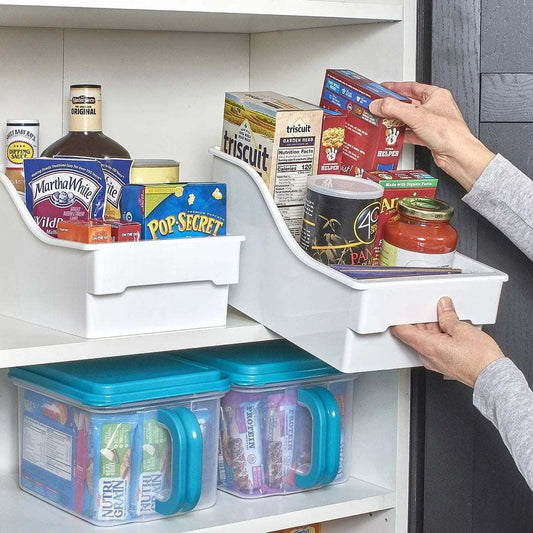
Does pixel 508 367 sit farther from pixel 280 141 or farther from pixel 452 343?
pixel 280 141

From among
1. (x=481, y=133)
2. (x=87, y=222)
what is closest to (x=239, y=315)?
(x=87, y=222)

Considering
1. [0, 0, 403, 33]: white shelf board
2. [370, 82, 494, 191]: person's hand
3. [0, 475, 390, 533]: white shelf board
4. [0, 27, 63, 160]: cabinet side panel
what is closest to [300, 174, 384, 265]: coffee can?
[370, 82, 494, 191]: person's hand

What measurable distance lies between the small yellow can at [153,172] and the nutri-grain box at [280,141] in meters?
0.10

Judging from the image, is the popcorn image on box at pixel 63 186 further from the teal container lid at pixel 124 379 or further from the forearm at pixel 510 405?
the forearm at pixel 510 405

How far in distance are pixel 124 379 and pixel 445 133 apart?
57 cm

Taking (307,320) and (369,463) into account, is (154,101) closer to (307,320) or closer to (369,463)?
(307,320)

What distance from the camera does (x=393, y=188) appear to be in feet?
4.49

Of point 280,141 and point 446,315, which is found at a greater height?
point 280,141

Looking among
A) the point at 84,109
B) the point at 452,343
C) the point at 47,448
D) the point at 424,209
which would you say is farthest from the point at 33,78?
the point at 452,343

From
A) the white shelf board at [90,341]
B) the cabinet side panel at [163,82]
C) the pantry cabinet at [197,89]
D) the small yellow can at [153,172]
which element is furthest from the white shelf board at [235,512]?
the cabinet side panel at [163,82]

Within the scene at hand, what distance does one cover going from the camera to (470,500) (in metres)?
1.51

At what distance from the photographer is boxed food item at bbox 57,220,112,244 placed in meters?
1.20

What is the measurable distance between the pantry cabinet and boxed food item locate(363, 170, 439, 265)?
0.10 metres

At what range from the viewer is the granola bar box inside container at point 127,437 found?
1.33m
